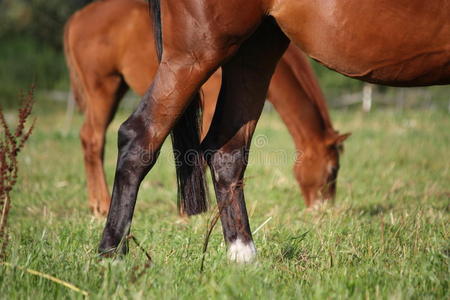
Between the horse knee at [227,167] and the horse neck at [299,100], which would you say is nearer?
the horse knee at [227,167]

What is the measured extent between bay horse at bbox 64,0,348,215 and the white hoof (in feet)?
8.32

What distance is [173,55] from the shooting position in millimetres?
2920

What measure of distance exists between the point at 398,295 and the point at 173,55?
4.99ft

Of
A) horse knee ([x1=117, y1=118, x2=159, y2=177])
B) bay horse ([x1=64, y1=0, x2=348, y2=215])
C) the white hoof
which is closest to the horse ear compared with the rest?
bay horse ([x1=64, y1=0, x2=348, y2=215])

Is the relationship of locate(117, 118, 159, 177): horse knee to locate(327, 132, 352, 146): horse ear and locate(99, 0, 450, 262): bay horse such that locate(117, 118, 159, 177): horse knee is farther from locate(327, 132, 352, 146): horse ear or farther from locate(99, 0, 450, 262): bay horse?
locate(327, 132, 352, 146): horse ear

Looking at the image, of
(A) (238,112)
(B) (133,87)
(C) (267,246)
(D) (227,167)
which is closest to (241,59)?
(A) (238,112)

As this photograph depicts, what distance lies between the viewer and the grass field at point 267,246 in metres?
2.40

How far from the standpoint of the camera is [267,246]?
3.33 metres

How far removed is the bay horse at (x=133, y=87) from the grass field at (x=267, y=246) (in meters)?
0.33

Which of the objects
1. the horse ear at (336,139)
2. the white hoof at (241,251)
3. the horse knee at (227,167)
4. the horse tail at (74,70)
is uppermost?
the horse tail at (74,70)

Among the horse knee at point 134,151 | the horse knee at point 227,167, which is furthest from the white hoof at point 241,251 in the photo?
the horse knee at point 134,151

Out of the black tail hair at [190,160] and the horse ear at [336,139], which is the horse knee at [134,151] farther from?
the horse ear at [336,139]

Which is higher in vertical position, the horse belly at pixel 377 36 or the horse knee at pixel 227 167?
the horse belly at pixel 377 36

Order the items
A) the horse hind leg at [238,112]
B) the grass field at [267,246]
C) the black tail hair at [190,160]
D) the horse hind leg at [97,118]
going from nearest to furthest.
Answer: the grass field at [267,246] < the horse hind leg at [238,112] < the black tail hair at [190,160] < the horse hind leg at [97,118]
